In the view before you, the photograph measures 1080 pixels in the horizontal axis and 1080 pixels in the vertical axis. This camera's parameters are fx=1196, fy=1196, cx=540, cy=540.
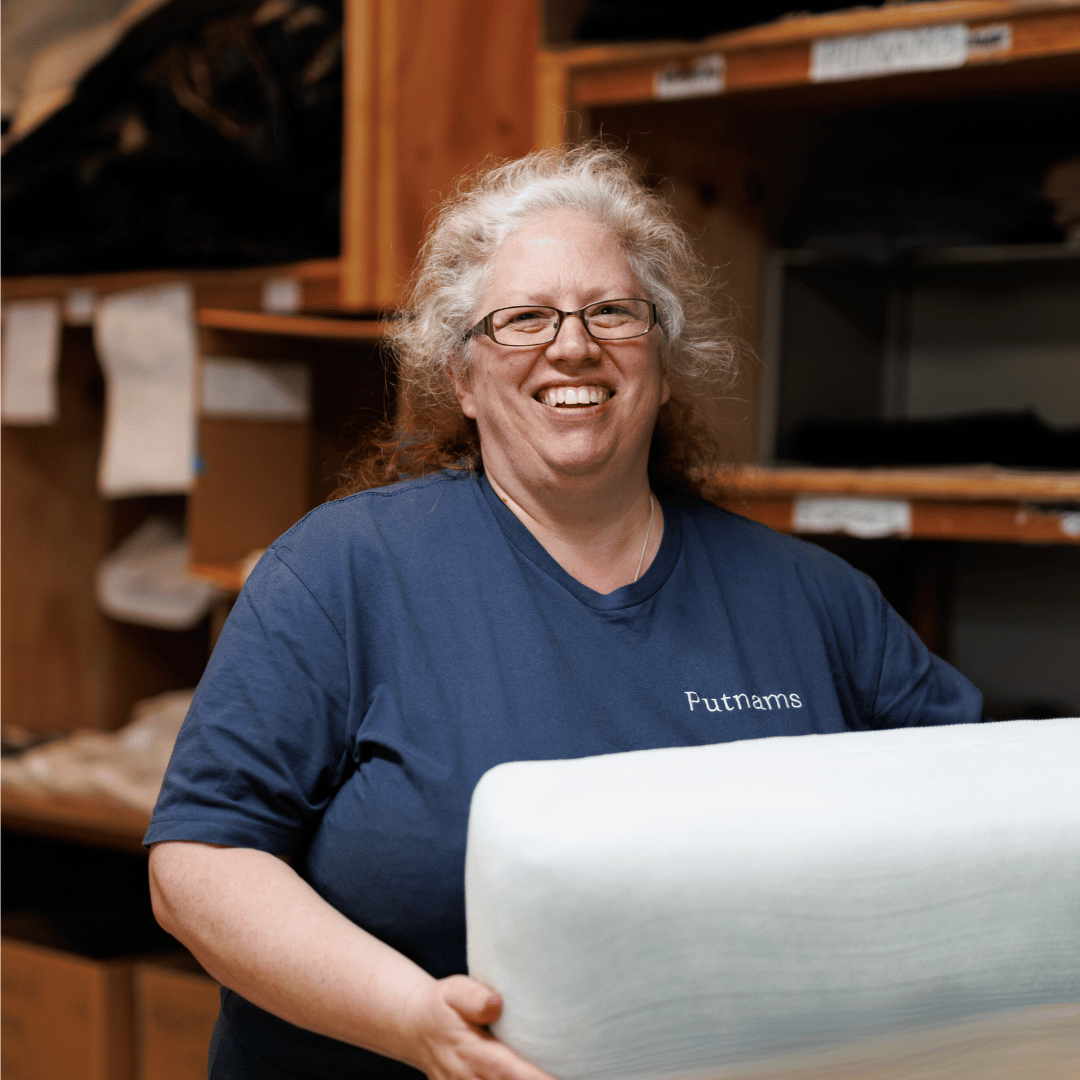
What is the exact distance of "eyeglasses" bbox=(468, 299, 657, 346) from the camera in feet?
3.85

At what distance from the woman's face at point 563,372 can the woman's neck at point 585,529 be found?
1cm

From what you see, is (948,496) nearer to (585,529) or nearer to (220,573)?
(585,529)

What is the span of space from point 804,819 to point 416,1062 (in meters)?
0.33

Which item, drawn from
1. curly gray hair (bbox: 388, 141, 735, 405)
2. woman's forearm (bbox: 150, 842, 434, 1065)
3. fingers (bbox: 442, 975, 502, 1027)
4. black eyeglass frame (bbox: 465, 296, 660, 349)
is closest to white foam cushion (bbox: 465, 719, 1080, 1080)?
fingers (bbox: 442, 975, 502, 1027)

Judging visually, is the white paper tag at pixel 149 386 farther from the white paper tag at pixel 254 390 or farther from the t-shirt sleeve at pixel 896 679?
the t-shirt sleeve at pixel 896 679

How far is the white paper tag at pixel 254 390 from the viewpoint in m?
2.07

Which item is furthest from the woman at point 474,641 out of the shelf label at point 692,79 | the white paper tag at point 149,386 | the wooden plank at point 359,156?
the white paper tag at point 149,386

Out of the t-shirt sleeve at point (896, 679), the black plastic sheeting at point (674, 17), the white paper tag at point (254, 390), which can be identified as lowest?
the t-shirt sleeve at point (896, 679)

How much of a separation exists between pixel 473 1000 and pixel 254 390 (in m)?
1.56

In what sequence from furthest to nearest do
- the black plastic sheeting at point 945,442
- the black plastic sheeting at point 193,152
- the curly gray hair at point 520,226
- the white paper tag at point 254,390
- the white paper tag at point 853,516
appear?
the white paper tag at point 254,390 < the black plastic sheeting at point 193,152 < the black plastic sheeting at point 945,442 < the white paper tag at point 853,516 < the curly gray hair at point 520,226

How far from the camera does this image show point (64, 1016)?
7.18 feet

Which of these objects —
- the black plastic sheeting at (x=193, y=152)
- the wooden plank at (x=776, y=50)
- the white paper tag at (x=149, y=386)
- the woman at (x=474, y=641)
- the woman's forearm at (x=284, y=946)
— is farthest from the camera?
the white paper tag at (x=149, y=386)

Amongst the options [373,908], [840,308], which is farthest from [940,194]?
[373,908]

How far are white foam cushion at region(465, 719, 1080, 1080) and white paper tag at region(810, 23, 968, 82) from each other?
1.04m
